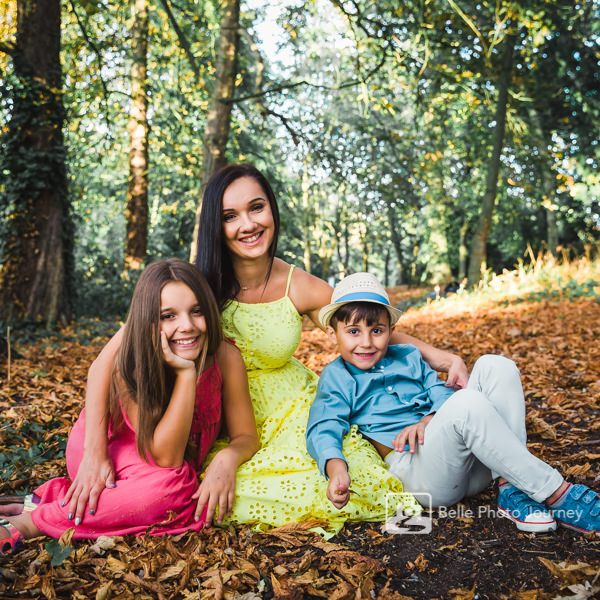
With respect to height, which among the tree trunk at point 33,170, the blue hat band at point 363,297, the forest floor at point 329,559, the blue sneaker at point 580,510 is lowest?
the forest floor at point 329,559

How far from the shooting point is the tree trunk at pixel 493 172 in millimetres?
9773

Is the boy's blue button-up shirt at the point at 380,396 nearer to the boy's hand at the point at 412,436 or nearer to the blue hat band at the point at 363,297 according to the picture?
the boy's hand at the point at 412,436

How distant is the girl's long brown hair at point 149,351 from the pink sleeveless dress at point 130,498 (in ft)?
0.34

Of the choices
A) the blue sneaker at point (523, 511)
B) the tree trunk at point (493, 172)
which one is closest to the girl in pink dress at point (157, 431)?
the blue sneaker at point (523, 511)

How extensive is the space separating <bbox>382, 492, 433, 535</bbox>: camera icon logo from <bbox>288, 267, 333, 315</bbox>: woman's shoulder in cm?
113

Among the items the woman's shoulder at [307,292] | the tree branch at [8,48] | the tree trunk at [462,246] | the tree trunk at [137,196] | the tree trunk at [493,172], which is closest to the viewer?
the woman's shoulder at [307,292]

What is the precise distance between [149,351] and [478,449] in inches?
56.1

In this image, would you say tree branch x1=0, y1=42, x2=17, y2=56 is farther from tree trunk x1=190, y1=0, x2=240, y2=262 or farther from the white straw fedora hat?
the white straw fedora hat

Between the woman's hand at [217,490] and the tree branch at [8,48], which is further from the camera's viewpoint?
the tree branch at [8,48]

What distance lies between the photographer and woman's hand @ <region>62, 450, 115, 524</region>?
2.11m

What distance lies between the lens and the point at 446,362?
263cm

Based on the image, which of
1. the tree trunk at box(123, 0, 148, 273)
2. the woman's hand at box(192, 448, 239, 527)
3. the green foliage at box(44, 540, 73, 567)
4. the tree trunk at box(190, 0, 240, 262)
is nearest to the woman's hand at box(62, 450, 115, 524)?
the green foliage at box(44, 540, 73, 567)

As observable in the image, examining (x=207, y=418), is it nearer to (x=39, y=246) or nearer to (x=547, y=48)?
(x=39, y=246)

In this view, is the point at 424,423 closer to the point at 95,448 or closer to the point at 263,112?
the point at 95,448
